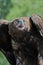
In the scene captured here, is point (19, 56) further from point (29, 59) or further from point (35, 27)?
point (35, 27)

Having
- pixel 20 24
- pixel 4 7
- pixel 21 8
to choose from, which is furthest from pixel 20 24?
pixel 4 7

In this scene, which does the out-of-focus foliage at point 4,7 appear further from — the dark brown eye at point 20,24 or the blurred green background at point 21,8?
the dark brown eye at point 20,24

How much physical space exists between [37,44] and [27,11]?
3.36 metres

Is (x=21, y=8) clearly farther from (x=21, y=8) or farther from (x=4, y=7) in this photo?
(x=4, y=7)

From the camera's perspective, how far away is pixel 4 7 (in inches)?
211

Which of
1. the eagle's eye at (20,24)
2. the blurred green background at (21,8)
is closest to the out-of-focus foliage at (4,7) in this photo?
the blurred green background at (21,8)

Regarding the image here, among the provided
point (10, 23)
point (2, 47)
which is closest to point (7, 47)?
point (2, 47)

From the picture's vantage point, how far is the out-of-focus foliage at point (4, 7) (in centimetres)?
515

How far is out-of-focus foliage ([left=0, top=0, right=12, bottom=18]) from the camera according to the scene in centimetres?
515

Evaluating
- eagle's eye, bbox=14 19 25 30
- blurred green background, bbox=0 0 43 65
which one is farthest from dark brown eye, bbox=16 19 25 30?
blurred green background, bbox=0 0 43 65

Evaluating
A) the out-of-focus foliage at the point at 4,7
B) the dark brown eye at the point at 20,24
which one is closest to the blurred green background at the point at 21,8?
the out-of-focus foliage at the point at 4,7

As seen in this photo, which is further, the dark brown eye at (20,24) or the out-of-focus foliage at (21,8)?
the out-of-focus foliage at (21,8)

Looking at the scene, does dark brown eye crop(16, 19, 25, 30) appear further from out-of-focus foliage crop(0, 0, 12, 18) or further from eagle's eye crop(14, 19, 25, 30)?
out-of-focus foliage crop(0, 0, 12, 18)

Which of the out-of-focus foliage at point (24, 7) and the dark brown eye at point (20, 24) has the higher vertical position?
the dark brown eye at point (20, 24)
